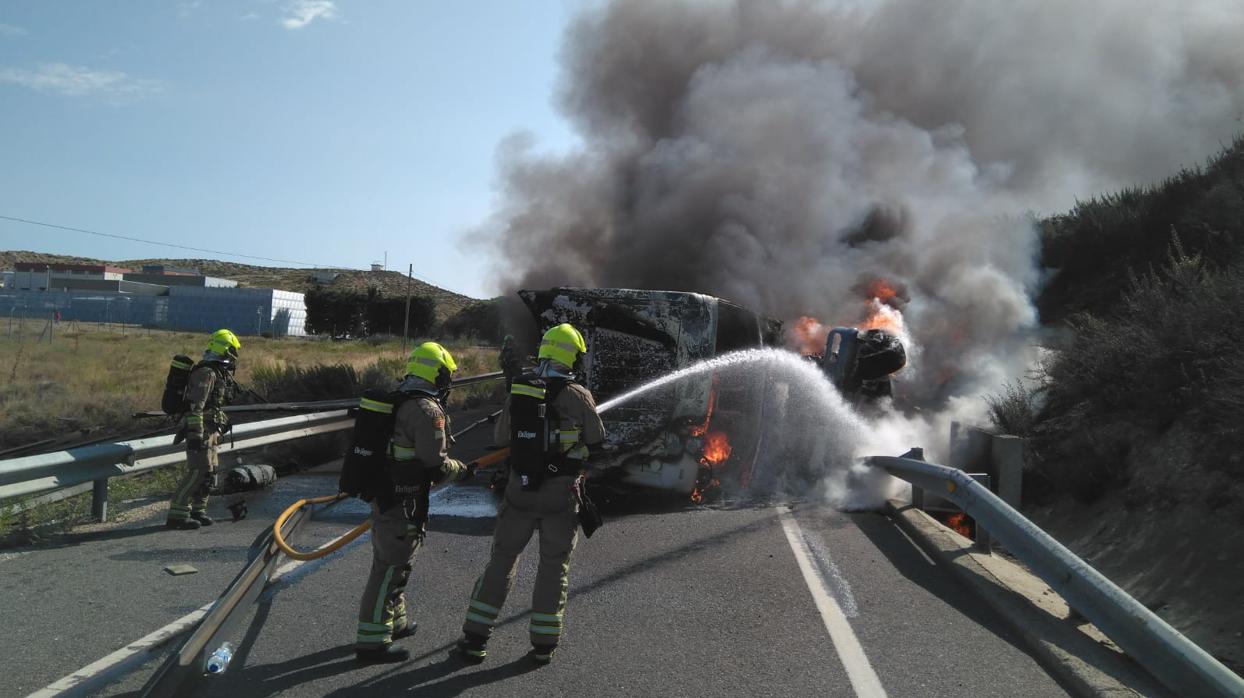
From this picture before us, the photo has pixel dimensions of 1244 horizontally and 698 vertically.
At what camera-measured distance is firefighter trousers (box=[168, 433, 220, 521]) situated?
6.73 metres

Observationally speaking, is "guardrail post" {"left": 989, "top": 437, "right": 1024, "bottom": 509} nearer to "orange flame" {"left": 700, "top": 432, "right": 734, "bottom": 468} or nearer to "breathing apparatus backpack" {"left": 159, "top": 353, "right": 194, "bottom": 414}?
"orange flame" {"left": 700, "top": 432, "right": 734, "bottom": 468}

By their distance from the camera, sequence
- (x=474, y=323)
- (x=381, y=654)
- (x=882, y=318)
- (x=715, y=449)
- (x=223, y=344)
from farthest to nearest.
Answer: (x=474, y=323), (x=882, y=318), (x=715, y=449), (x=223, y=344), (x=381, y=654)

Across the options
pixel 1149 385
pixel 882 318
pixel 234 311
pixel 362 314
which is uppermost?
pixel 362 314

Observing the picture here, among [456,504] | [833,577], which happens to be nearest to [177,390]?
[456,504]

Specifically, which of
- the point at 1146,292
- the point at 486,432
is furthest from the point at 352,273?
the point at 1146,292

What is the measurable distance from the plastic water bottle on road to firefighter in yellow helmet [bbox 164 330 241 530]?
3259 mm

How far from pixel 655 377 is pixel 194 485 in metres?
4.02

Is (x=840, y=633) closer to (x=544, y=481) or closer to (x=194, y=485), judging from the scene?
(x=544, y=481)

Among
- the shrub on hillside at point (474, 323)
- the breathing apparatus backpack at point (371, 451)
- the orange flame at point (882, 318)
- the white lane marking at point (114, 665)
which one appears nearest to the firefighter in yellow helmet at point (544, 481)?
the breathing apparatus backpack at point (371, 451)

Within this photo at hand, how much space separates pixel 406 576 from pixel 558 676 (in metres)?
0.96

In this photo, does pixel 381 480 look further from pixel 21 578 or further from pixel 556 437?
pixel 21 578

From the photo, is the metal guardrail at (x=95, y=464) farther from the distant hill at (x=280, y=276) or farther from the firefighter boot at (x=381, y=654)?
the distant hill at (x=280, y=276)

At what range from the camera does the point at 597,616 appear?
4.67 metres

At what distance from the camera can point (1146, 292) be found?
9930mm
